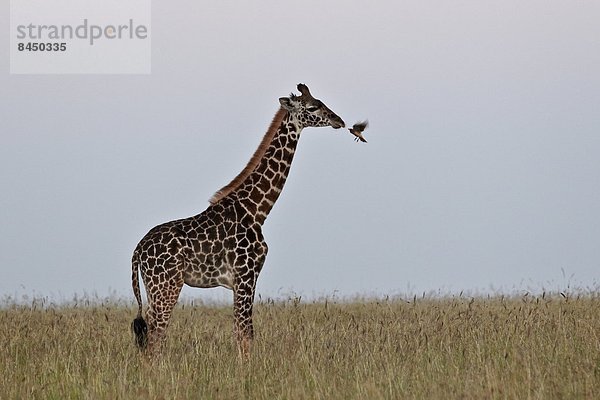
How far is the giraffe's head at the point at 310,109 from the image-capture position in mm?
12461

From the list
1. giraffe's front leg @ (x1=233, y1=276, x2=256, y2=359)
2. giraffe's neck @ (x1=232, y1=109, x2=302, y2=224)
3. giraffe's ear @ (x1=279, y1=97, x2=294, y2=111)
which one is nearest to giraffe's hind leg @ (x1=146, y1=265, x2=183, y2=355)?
giraffe's front leg @ (x1=233, y1=276, x2=256, y2=359)

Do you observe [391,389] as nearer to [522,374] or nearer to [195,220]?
[522,374]

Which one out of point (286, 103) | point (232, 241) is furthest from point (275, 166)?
point (232, 241)

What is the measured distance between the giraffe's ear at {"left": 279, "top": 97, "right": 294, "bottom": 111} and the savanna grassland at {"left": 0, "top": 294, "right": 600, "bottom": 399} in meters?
2.93

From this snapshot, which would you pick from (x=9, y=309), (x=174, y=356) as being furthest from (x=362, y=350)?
(x=9, y=309)

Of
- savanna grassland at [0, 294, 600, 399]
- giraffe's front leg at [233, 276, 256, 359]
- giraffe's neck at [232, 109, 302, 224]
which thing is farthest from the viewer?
giraffe's neck at [232, 109, 302, 224]

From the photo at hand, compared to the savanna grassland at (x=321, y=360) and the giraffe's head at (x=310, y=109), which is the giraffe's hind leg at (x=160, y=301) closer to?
the savanna grassland at (x=321, y=360)

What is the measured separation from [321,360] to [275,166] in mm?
3100

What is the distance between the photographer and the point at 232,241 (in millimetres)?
11977

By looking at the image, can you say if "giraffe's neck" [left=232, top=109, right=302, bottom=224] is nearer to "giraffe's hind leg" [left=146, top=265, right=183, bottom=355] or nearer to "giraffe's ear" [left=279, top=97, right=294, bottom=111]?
"giraffe's ear" [left=279, top=97, right=294, bottom=111]

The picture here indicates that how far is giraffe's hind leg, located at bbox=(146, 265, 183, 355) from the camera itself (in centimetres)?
1157

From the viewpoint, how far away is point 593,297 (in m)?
17.4

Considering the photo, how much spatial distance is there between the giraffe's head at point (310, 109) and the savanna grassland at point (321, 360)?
2.74 metres

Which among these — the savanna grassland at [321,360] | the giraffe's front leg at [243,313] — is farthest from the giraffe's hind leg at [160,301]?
the giraffe's front leg at [243,313]
